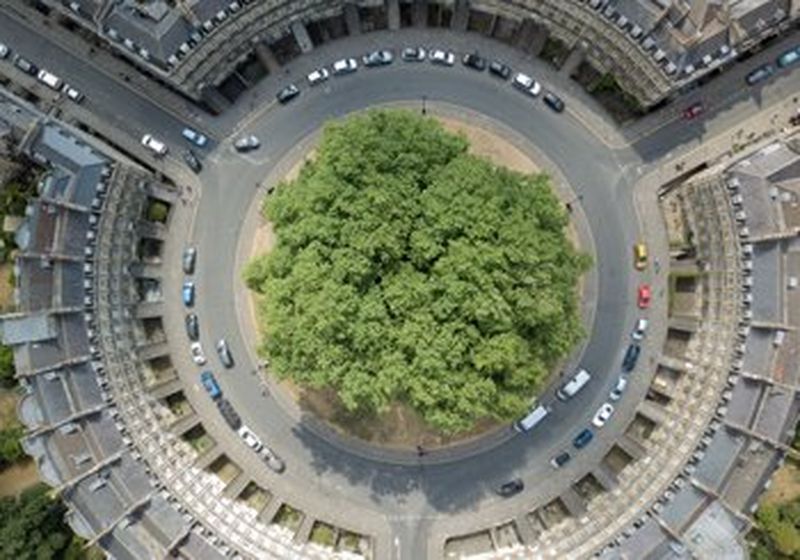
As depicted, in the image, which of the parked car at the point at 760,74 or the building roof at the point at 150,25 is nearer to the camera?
the building roof at the point at 150,25

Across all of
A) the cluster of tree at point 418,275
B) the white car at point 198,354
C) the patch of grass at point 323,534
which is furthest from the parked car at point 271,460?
the cluster of tree at point 418,275

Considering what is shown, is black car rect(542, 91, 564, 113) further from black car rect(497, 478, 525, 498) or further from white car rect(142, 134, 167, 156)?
white car rect(142, 134, 167, 156)

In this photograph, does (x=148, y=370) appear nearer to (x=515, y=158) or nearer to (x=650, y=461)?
(x=515, y=158)

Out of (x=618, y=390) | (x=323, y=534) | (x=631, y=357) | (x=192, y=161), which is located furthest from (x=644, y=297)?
(x=192, y=161)

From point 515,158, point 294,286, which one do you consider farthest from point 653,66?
point 294,286

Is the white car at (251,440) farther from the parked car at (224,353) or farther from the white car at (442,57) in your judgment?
the white car at (442,57)

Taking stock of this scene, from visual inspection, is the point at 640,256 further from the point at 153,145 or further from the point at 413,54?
the point at 153,145

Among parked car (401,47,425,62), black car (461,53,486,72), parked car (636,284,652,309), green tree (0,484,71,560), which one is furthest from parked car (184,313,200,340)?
parked car (636,284,652,309)
